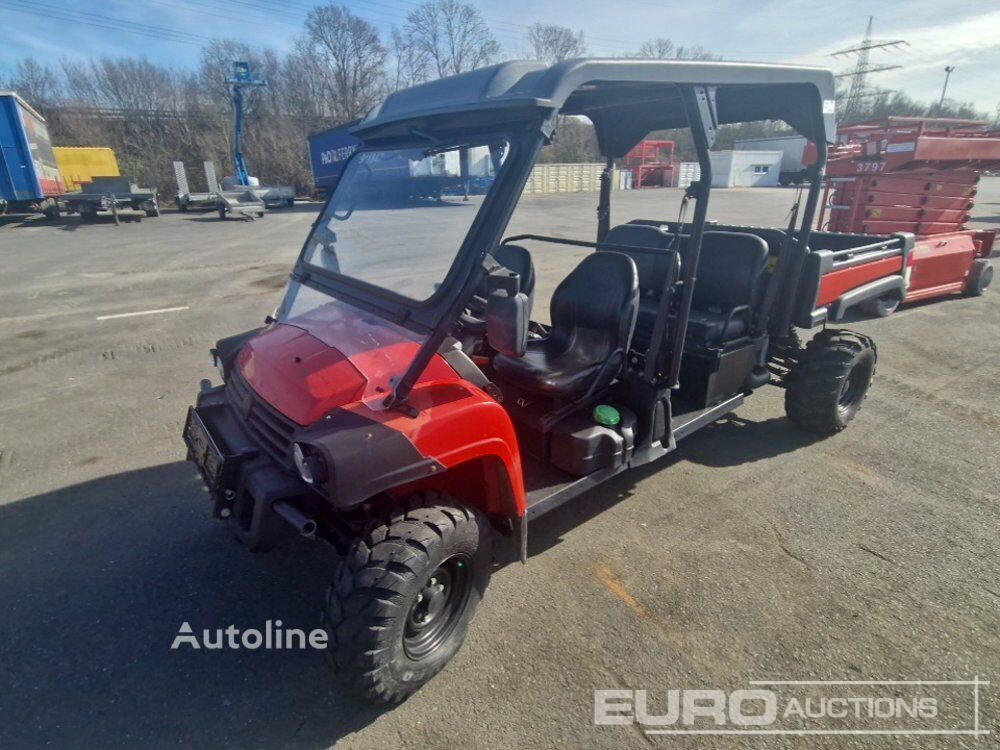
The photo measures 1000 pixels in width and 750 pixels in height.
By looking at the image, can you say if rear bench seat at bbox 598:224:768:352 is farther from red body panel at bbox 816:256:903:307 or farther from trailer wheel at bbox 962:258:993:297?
trailer wheel at bbox 962:258:993:297

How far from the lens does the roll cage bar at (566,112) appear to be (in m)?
1.98

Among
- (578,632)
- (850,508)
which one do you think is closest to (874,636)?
(850,508)

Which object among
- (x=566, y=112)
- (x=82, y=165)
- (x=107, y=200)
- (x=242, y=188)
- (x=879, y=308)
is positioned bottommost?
(x=879, y=308)

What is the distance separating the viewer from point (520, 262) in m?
3.42

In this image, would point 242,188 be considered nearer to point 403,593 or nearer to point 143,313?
point 143,313

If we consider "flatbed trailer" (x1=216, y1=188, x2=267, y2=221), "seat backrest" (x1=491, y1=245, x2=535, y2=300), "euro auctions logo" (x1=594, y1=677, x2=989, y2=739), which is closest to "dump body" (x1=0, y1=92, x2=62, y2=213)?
"flatbed trailer" (x1=216, y1=188, x2=267, y2=221)

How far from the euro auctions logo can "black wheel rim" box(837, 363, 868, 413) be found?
2367 millimetres

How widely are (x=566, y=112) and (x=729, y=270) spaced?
1.52 meters

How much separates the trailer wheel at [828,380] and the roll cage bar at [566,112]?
0.82 metres

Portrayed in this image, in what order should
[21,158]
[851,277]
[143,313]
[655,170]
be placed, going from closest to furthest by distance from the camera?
[851,277] → [143,313] → [21,158] → [655,170]

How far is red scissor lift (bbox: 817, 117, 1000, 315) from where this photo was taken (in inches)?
312

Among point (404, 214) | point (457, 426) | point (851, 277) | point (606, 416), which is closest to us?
point (457, 426)

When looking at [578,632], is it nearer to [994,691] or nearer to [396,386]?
[396,386]

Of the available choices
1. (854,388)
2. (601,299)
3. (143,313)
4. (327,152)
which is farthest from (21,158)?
(854,388)
